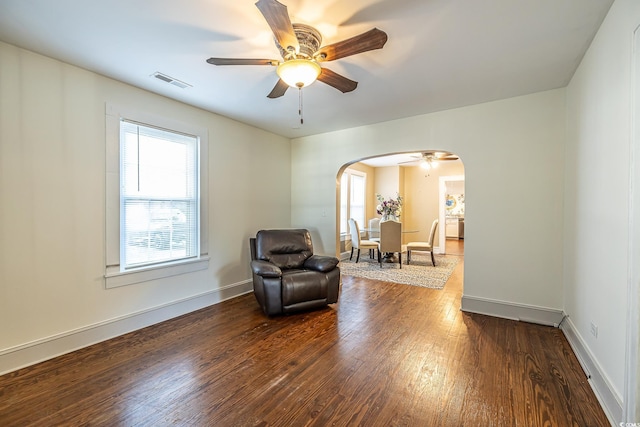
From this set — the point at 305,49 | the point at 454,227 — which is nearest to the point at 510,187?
the point at 305,49

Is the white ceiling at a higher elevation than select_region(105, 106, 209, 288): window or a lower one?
higher

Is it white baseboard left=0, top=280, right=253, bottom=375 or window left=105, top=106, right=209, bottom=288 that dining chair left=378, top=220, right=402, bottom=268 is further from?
window left=105, top=106, right=209, bottom=288

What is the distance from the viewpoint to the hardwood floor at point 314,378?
5.56ft

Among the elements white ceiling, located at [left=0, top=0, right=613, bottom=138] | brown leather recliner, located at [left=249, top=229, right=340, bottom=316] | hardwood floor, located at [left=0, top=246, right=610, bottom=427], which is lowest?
hardwood floor, located at [left=0, top=246, right=610, bottom=427]

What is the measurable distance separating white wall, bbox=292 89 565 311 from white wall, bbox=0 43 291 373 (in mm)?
3615

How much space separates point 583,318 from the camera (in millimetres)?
2324

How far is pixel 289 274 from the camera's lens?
11.0 feet

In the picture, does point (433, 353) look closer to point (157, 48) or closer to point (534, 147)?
point (534, 147)

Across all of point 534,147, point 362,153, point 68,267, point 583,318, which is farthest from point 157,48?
point 583,318

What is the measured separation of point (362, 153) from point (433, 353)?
9.87ft

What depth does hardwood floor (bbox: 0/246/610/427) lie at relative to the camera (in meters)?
1.70

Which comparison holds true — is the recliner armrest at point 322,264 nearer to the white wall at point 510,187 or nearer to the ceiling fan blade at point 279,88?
the white wall at point 510,187

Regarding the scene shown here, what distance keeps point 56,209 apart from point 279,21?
257cm

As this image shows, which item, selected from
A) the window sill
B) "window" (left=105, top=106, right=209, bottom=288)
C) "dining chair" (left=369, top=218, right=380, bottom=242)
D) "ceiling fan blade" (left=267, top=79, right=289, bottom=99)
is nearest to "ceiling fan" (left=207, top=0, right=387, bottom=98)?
"ceiling fan blade" (left=267, top=79, right=289, bottom=99)
